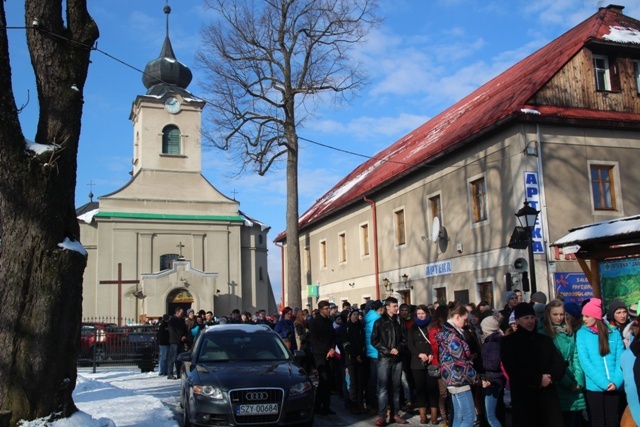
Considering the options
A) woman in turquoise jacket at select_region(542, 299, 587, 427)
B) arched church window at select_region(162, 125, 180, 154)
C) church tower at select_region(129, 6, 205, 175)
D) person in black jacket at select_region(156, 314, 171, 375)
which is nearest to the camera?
Answer: woman in turquoise jacket at select_region(542, 299, 587, 427)

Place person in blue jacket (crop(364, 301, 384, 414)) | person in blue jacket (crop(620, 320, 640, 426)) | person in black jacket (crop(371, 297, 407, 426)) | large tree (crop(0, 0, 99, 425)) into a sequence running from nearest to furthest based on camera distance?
person in blue jacket (crop(620, 320, 640, 426)) < large tree (crop(0, 0, 99, 425)) < person in black jacket (crop(371, 297, 407, 426)) < person in blue jacket (crop(364, 301, 384, 414))

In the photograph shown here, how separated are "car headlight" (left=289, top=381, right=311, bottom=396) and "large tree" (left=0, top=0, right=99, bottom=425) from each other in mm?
2792

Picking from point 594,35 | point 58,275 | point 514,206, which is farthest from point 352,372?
point 594,35

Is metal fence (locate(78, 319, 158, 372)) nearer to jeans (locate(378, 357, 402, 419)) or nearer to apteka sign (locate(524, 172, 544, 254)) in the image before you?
apteka sign (locate(524, 172, 544, 254))

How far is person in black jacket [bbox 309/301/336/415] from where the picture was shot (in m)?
11.9

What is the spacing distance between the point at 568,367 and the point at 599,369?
16.3 inches

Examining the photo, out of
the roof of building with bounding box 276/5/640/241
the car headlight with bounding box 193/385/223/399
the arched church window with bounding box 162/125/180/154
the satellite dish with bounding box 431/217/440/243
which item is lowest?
the car headlight with bounding box 193/385/223/399

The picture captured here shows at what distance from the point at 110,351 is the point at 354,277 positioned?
11484 mm

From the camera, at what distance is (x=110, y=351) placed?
23.3 meters

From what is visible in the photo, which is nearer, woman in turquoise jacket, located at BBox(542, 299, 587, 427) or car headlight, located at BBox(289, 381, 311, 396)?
woman in turquoise jacket, located at BBox(542, 299, 587, 427)

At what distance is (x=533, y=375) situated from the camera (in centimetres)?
609

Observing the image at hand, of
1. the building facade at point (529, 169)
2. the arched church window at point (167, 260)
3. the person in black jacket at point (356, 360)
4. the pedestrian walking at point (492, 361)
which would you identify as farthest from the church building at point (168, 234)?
the pedestrian walking at point (492, 361)

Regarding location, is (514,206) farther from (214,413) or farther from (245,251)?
(245,251)

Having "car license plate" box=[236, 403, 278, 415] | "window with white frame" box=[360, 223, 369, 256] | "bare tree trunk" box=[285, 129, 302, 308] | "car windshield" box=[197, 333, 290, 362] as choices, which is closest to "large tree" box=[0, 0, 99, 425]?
"car license plate" box=[236, 403, 278, 415]
